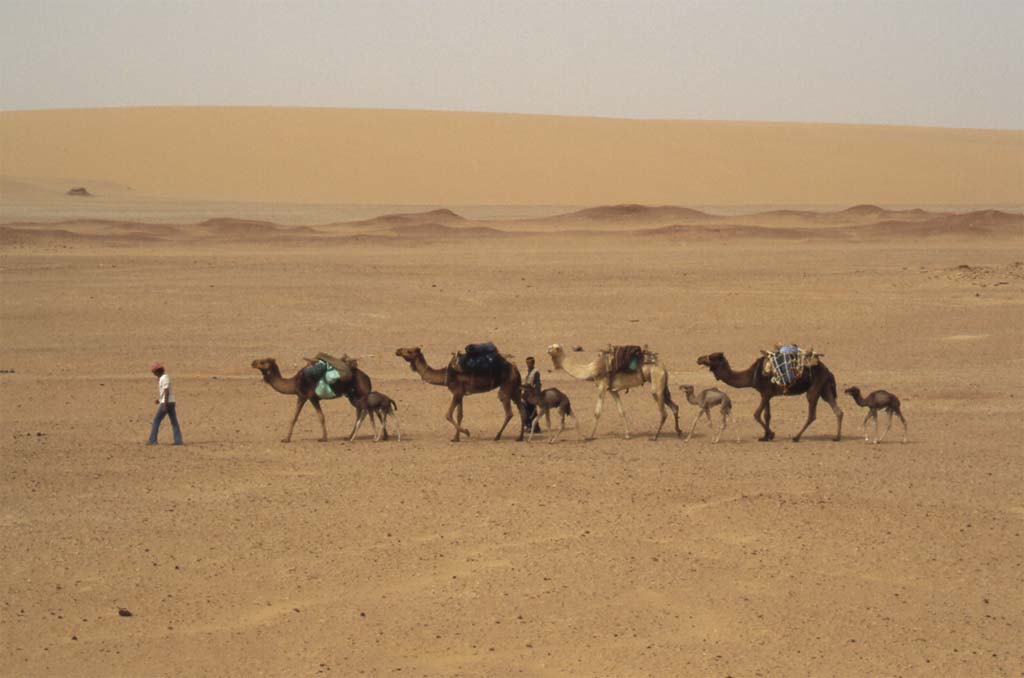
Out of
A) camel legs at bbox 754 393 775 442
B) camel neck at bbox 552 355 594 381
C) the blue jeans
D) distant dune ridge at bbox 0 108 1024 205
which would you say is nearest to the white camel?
camel neck at bbox 552 355 594 381

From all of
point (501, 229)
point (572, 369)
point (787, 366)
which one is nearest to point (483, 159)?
point (501, 229)

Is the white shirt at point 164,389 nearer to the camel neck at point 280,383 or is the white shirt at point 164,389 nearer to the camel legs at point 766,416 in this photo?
the camel neck at point 280,383

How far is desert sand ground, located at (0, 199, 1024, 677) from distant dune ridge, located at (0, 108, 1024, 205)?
52.5 m

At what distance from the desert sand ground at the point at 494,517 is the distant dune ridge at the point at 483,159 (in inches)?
2066

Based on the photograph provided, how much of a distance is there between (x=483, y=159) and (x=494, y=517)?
8776 centimetres

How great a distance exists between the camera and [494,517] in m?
14.2

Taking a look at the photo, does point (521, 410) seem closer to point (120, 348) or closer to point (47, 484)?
point (47, 484)

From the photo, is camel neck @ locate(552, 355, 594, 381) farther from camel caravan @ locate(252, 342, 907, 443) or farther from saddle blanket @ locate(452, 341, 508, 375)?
saddle blanket @ locate(452, 341, 508, 375)

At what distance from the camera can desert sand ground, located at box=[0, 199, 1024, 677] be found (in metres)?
11.1

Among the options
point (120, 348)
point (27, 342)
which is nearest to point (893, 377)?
point (120, 348)

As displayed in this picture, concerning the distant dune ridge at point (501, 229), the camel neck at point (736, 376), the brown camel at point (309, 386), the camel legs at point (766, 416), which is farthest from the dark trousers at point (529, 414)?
the distant dune ridge at point (501, 229)

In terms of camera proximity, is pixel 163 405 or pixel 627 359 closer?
pixel 163 405

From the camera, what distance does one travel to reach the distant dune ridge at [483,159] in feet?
289

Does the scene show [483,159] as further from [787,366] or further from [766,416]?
[787,366]
